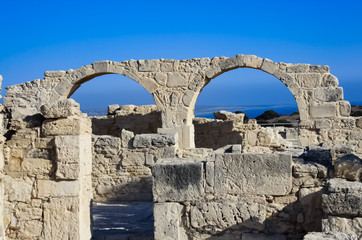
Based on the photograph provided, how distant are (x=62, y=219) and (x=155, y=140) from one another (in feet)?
9.29

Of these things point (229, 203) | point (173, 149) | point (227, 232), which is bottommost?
point (227, 232)

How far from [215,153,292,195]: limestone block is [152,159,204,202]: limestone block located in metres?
0.20

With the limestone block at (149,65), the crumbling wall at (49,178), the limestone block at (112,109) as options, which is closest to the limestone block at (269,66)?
the limestone block at (149,65)

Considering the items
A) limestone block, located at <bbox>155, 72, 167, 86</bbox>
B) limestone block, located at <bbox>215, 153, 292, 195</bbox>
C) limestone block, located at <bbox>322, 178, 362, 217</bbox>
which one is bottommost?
limestone block, located at <bbox>322, 178, 362, 217</bbox>

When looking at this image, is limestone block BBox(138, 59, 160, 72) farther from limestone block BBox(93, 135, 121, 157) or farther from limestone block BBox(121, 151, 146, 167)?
limestone block BBox(121, 151, 146, 167)

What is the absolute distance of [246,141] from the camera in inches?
398

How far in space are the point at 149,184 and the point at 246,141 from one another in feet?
9.71

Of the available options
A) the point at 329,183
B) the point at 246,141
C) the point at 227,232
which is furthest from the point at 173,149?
the point at 329,183

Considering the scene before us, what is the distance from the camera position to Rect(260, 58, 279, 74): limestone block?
11203 millimetres

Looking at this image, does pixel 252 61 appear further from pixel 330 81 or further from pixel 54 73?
pixel 54 73

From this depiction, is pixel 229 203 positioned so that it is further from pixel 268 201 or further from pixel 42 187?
pixel 42 187

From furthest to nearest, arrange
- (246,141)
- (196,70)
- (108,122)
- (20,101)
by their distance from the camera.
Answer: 1. (108,122)
2. (20,101)
3. (196,70)
4. (246,141)

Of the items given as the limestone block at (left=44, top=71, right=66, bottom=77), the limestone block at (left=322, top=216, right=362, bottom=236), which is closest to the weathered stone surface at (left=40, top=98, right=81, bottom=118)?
the limestone block at (left=322, top=216, right=362, bottom=236)

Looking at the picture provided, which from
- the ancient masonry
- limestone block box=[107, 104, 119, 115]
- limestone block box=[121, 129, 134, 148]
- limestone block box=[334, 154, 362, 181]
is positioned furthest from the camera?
limestone block box=[107, 104, 119, 115]
